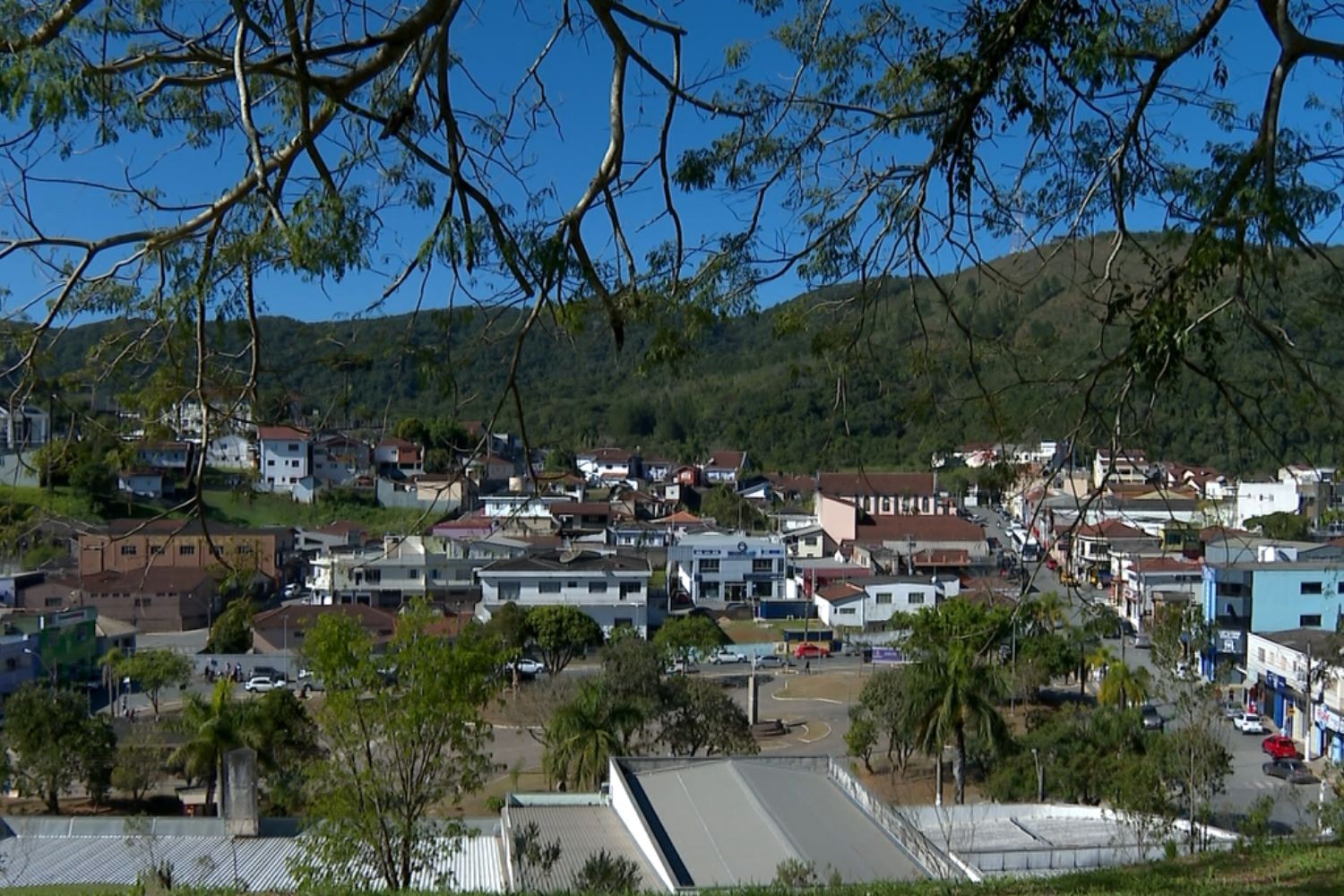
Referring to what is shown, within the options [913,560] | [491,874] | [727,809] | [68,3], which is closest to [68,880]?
[491,874]

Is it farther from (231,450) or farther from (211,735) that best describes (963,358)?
(211,735)

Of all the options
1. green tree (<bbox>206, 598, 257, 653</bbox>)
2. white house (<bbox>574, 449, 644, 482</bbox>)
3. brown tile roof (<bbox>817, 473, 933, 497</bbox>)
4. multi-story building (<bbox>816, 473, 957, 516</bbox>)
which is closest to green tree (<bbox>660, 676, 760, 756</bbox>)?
green tree (<bbox>206, 598, 257, 653</bbox>)

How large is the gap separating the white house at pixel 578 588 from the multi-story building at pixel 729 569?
4.21 m

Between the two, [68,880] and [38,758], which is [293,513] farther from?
[68,880]

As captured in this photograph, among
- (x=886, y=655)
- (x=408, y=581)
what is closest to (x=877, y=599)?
(x=886, y=655)

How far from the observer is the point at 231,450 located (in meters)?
5.85

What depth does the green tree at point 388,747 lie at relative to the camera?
778 centimetres

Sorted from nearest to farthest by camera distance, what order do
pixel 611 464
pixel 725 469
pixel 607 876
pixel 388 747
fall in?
pixel 607 876 < pixel 388 747 < pixel 611 464 < pixel 725 469

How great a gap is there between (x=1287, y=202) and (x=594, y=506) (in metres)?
35.1

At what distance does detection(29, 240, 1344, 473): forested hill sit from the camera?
13.2 ft

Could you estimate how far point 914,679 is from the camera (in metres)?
13.7

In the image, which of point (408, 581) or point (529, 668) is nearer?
point (529, 668)

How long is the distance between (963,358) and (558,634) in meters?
17.7

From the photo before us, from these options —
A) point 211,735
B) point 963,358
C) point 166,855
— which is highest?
point 963,358
